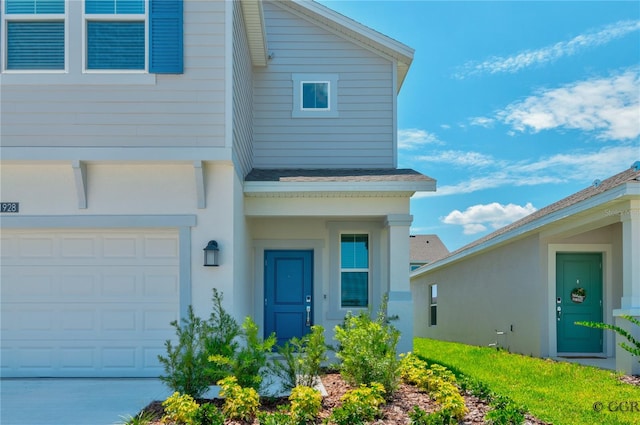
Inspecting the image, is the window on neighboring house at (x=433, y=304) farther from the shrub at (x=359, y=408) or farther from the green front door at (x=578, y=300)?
the shrub at (x=359, y=408)

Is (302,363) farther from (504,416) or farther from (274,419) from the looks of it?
(504,416)

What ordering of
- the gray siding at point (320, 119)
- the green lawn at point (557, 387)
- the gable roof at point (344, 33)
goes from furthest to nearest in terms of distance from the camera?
the gray siding at point (320, 119) → the gable roof at point (344, 33) → the green lawn at point (557, 387)

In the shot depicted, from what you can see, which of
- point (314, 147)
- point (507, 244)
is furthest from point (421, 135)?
point (314, 147)

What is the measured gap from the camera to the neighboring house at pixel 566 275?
28.5 ft

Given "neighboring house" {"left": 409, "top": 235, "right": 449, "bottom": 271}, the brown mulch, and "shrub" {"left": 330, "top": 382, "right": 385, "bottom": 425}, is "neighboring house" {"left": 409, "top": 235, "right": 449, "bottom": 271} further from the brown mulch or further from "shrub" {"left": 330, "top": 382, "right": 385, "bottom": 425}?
"shrub" {"left": 330, "top": 382, "right": 385, "bottom": 425}

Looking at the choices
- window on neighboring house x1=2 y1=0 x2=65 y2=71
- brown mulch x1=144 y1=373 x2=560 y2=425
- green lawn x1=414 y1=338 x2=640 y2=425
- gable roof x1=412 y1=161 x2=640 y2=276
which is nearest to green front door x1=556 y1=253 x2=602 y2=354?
gable roof x1=412 y1=161 x2=640 y2=276

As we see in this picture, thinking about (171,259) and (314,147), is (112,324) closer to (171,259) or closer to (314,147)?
(171,259)

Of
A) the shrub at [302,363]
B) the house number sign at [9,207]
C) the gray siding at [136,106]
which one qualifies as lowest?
the shrub at [302,363]

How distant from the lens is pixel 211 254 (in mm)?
7812

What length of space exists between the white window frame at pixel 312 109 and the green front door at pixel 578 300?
18.0ft

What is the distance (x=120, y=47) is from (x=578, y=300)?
9.67 metres

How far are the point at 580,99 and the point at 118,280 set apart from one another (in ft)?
33.5

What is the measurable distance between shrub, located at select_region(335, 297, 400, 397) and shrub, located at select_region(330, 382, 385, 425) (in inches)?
19.4

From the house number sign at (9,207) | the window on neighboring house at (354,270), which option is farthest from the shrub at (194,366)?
the window on neighboring house at (354,270)
